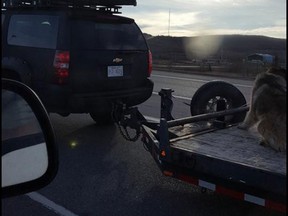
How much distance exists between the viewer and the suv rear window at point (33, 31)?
727 centimetres

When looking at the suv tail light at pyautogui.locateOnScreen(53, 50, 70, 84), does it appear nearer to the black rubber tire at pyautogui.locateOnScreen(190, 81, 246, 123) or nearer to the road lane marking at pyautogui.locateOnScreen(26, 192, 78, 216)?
the black rubber tire at pyautogui.locateOnScreen(190, 81, 246, 123)

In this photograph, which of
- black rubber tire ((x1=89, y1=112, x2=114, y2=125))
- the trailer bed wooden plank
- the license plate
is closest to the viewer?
the trailer bed wooden plank

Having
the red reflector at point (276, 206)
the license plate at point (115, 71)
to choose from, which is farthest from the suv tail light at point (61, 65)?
the red reflector at point (276, 206)

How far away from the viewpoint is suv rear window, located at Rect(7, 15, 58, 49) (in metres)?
7.27

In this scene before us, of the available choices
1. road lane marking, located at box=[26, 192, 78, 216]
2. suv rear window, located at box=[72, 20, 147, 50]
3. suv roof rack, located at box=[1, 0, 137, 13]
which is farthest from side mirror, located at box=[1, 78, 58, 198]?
suv roof rack, located at box=[1, 0, 137, 13]

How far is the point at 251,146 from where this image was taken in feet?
15.6

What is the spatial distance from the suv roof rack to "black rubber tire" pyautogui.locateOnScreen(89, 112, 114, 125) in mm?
1863

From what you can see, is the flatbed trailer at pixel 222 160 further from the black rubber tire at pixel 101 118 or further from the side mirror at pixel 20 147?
the black rubber tire at pixel 101 118

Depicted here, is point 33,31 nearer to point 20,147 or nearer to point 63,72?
point 63,72

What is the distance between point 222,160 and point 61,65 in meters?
3.74

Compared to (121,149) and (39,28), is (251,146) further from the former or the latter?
(39,28)

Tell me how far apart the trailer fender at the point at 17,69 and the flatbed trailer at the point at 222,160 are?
268cm

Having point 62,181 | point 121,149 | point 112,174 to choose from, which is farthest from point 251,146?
point 121,149

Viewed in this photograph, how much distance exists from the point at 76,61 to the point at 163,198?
295cm
